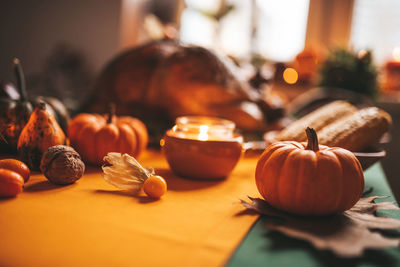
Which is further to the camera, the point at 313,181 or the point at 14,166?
the point at 14,166

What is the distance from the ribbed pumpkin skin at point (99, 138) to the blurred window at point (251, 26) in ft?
12.6

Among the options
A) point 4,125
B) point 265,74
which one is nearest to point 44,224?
point 4,125

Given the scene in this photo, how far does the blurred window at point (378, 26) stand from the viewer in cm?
430

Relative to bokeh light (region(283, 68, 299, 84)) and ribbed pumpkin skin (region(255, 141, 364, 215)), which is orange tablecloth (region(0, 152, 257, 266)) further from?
bokeh light (region(283, 68, 299, 84))

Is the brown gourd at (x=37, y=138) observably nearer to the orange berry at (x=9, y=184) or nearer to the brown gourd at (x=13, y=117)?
the brown gourd at (x=13, y=117)

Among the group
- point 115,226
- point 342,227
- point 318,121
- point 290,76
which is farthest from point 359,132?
point 290,76

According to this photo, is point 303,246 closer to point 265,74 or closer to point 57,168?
point 57,168

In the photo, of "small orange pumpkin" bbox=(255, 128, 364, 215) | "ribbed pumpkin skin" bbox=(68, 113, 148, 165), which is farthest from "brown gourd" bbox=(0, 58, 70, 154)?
"small orange pumpkin" bbox=(255, 128, 364, 215)

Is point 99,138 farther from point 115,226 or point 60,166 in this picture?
point 115,226

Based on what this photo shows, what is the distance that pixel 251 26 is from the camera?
502 cm

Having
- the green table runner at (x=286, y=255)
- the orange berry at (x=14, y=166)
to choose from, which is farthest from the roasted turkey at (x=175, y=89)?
the green table runner at (x=286, y=255)

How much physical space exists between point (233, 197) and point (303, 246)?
0.94 feet

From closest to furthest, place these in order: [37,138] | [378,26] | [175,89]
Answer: [37,138], [175,89], [378,26]

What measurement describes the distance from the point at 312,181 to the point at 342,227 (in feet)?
0.34
